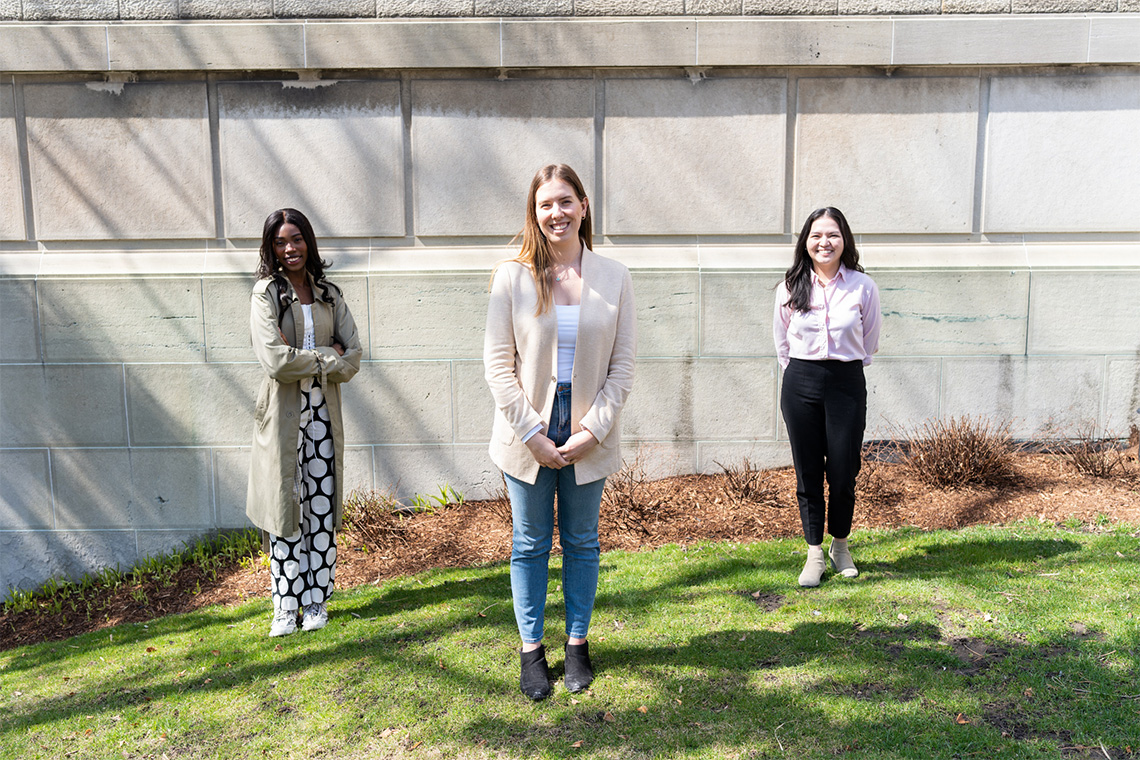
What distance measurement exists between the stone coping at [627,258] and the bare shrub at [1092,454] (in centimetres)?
139

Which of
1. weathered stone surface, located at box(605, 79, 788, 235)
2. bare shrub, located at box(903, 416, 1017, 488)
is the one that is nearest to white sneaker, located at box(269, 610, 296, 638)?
weathered stone surface, located at box(605, 79, 788, 235)

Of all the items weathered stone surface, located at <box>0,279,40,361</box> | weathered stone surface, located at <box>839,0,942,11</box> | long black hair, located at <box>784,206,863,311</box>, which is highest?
weathered stone surface, located at <box>839,0,942,11</box>

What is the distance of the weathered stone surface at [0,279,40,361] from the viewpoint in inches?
265

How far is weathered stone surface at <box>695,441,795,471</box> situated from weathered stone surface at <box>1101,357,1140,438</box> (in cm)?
262

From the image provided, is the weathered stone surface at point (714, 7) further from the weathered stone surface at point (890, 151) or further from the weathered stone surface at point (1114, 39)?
the weathered stone surface at point (1114, 39)

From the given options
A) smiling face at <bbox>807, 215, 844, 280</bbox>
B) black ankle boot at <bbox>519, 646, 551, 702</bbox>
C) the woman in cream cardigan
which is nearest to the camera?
the woman in cream cardigan

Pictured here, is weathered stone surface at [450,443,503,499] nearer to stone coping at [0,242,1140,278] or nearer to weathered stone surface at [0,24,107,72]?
stone coping at [0,242,1140,278]

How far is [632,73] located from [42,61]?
15.5 feet

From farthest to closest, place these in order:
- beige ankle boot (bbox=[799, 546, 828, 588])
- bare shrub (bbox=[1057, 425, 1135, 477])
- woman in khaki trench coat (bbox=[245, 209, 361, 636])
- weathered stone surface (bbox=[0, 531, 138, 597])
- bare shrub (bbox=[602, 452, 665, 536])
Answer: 1. weathered stone surface (bbox=[0, 531, 138, 597])
2. bare shrub (bbox=[1057, 425, 1135, 477])
3. bare shrub (bbox=[602, 452, 665, 536])
4. beige ankle boot (bbox=[799, 546, 828, 588])
5. woman in khaki trench coat (bbox=[245, 209, 361, 636])

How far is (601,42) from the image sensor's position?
21.2 ft

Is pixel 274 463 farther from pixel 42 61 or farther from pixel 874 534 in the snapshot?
pixel 42 61

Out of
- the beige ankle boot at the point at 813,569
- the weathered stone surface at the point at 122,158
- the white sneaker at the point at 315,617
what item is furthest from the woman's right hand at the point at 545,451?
the weathered stone surface at the point at 122,158

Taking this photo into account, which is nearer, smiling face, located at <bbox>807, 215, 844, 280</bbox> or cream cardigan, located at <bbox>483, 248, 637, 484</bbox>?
cream cardigan, located at <bbox>483, 248, 637, 484</bbox>

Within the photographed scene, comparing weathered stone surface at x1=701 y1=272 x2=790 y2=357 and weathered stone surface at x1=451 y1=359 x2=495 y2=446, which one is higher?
weathered stone surface at x1=701 y1=272 x2=790 y2=357
